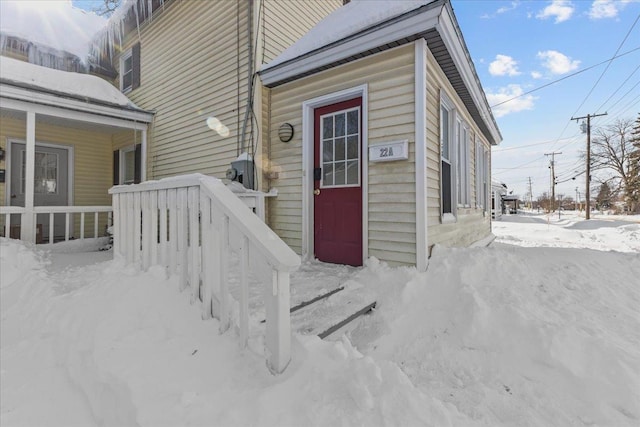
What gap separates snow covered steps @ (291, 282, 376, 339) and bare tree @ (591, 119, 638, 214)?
31.3 meters

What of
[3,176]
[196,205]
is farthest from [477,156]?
[3,176]

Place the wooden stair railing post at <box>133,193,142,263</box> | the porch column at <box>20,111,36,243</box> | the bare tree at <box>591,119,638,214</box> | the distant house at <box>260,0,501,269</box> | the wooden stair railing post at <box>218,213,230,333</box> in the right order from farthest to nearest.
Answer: the bare tree at <box>591,119,638,214</box> < the porch column at <box>20,111,36,243</box> < the distant house at <box>260,0,501,269</box> < the wooden stair railing post at <box>133,193,142,263</box> < the wooden stair railing post at <box>218,213,230,333</box>

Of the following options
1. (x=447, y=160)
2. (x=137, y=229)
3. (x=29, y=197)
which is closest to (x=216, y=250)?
(x=137, y=229)

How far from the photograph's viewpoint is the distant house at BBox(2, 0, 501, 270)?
3455mm

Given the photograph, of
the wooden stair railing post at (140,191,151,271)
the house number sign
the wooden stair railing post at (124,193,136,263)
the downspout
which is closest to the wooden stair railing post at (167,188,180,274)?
the wooden stair railing post at (140,191,151,271)

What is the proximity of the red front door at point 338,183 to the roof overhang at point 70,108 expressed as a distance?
14.5 feet

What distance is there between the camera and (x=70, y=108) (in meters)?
5.32

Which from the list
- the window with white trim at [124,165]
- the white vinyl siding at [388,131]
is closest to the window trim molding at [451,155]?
the white vinyl siding at [388,131]

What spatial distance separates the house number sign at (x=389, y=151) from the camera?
3438 millimetres

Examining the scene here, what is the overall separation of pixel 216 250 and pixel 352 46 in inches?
119

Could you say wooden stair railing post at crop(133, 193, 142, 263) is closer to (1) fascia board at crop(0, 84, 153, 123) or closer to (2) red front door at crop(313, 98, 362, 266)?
(2) red front door at crop(313, 98, 362, 266)

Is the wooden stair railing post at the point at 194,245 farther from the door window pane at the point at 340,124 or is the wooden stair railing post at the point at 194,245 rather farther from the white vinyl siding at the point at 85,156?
the white vinyl siding at the point at 85,156

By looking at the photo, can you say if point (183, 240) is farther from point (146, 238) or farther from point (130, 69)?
point (130, 69)

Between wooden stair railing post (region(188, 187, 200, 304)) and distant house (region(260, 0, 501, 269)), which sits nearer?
wooden stair railing post (region(188, 187, 200, 304))
